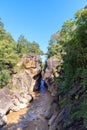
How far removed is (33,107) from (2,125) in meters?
6.76

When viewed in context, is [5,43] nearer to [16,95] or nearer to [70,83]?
[16,95]

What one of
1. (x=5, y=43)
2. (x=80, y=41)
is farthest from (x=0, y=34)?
(x=80, y=41)

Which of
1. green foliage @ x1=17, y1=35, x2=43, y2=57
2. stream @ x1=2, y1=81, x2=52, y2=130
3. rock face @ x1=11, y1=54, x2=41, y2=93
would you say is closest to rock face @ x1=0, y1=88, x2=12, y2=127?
stream @ x1=2, y1=81, x2=52, y2=130

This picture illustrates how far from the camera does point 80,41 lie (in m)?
13.7

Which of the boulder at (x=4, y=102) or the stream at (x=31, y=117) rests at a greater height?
the boulder at (x=4, y=102)

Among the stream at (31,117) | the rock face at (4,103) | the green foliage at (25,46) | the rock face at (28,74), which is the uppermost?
the green foliage at (25,46)

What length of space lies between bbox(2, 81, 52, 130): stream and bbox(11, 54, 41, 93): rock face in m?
3.14

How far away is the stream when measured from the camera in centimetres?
1815

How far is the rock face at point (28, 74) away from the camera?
28663 mm

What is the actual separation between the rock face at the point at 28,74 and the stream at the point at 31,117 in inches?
124

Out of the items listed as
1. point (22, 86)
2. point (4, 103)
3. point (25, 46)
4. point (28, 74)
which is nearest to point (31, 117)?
point (4, 103)

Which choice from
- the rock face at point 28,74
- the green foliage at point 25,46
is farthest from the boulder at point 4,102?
the green foliage at point 25,46

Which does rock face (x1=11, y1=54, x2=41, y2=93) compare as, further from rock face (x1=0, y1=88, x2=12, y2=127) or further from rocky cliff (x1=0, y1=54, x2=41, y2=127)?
rock face (x1=0, y1=88, x2=12, y2=127)

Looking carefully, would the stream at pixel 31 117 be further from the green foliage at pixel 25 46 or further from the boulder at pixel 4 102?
the green foliage at pixel 25 46
